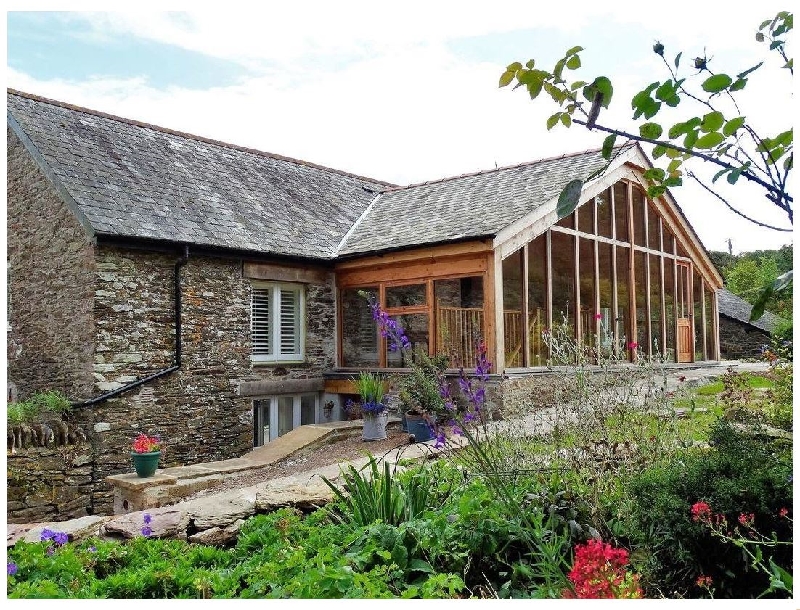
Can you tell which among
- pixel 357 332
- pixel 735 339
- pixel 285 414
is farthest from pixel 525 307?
pixel 735 339

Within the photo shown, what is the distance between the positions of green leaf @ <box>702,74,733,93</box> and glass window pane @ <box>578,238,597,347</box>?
11.5 metres

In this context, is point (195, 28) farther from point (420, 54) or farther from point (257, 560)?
point (257, 560)

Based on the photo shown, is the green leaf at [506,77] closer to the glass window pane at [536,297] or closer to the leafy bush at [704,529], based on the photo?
the leafy bush at [704,529]

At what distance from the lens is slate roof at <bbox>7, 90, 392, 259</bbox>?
1133 centimetres

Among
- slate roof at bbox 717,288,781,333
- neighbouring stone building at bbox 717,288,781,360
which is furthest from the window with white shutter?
neighbouring stone building at bbox 717,288,781,360

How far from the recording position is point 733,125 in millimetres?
2449

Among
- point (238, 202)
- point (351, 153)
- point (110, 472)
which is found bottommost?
point (110, 472)

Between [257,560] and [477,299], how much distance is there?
497 inches

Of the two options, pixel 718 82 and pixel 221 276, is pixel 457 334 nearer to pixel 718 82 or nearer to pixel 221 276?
pixel 221 276

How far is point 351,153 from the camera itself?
786 inches

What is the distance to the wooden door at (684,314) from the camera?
55.3 feet

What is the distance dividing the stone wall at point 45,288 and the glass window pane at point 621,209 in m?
10.5

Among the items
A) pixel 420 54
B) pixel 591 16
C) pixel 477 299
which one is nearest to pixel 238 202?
pixel 477 299

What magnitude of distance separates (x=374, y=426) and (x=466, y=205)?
484cm
